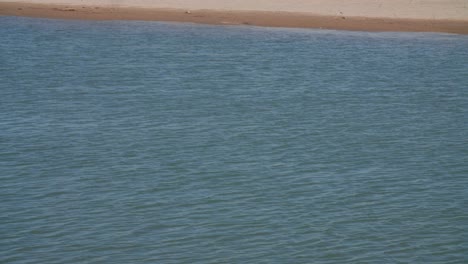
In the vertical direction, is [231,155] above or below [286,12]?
below

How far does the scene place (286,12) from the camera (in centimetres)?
3144

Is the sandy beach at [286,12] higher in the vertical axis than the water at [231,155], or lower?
higher

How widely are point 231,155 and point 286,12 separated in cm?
1784

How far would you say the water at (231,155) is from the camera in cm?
1060

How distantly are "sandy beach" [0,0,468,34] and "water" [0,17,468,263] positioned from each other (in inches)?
172

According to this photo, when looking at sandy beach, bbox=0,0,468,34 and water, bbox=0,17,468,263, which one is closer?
water, bbox=0,17,468,263

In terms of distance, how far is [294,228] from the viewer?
1103cm

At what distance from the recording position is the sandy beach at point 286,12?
30359 millimetres

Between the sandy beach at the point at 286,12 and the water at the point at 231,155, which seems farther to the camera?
the sandy beach at the point at 286,12

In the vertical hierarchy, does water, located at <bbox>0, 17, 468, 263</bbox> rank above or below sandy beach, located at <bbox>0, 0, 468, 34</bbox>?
below

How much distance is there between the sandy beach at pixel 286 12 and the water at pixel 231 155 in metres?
4.37

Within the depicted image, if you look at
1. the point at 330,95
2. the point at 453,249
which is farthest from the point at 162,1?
the point at 453,249

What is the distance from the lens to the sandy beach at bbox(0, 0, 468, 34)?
99.6 ft

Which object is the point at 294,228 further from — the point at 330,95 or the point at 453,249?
the point at 330,95
